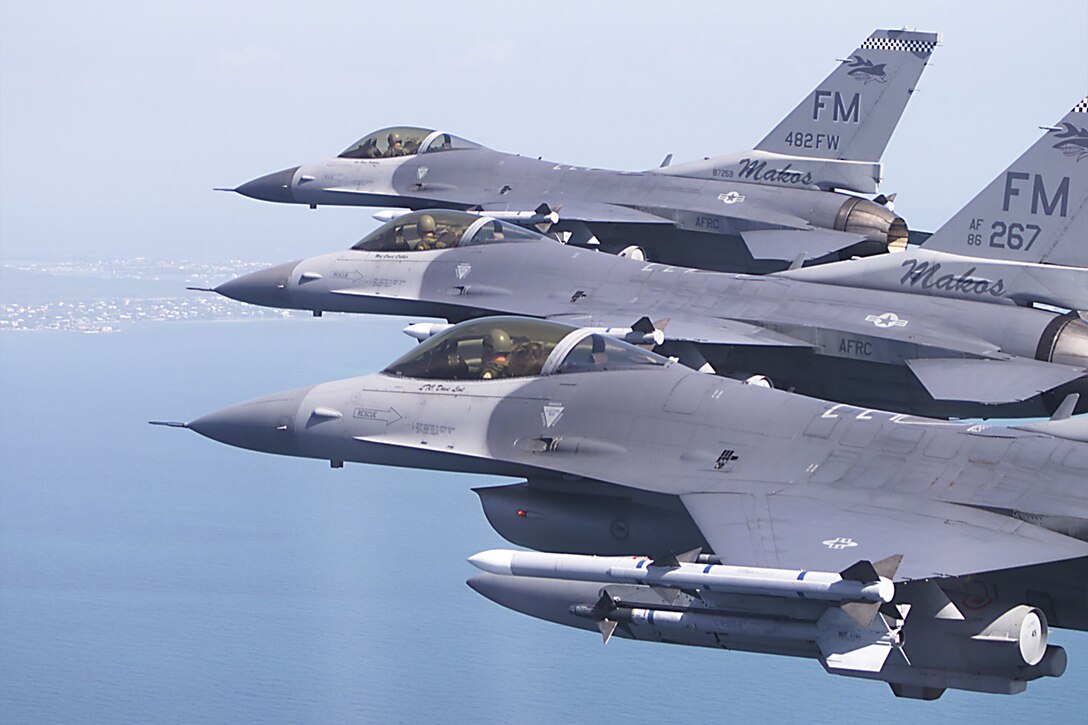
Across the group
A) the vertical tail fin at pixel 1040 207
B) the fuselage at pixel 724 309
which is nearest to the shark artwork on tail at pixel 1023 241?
the vertical tail fin at pixel 1040 207

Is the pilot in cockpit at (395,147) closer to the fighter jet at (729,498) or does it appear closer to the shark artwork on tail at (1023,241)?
the shark artwork on tail at (1023,241)

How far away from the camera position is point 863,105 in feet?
108

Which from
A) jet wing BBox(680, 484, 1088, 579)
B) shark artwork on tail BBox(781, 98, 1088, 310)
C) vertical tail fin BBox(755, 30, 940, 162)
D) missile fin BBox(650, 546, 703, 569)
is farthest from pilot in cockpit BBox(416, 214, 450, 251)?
missile fin BBox(650, 546, 703, 569)

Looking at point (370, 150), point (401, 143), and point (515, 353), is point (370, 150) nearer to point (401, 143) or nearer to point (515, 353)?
point (401, 143)

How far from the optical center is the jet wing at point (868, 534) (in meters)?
12.3

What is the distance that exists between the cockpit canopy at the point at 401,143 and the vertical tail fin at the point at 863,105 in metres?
7.67

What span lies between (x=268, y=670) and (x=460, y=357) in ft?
166

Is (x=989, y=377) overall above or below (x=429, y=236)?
below

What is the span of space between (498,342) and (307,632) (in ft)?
182

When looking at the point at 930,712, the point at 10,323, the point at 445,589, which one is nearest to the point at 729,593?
the point at 445,589

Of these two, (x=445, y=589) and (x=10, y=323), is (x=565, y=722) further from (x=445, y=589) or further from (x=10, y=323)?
(x=10, y=323)

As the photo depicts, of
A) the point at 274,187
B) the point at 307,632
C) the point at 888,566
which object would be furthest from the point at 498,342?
the point at 307,632

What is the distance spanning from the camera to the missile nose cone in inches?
490

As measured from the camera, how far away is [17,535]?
92.4 metres
